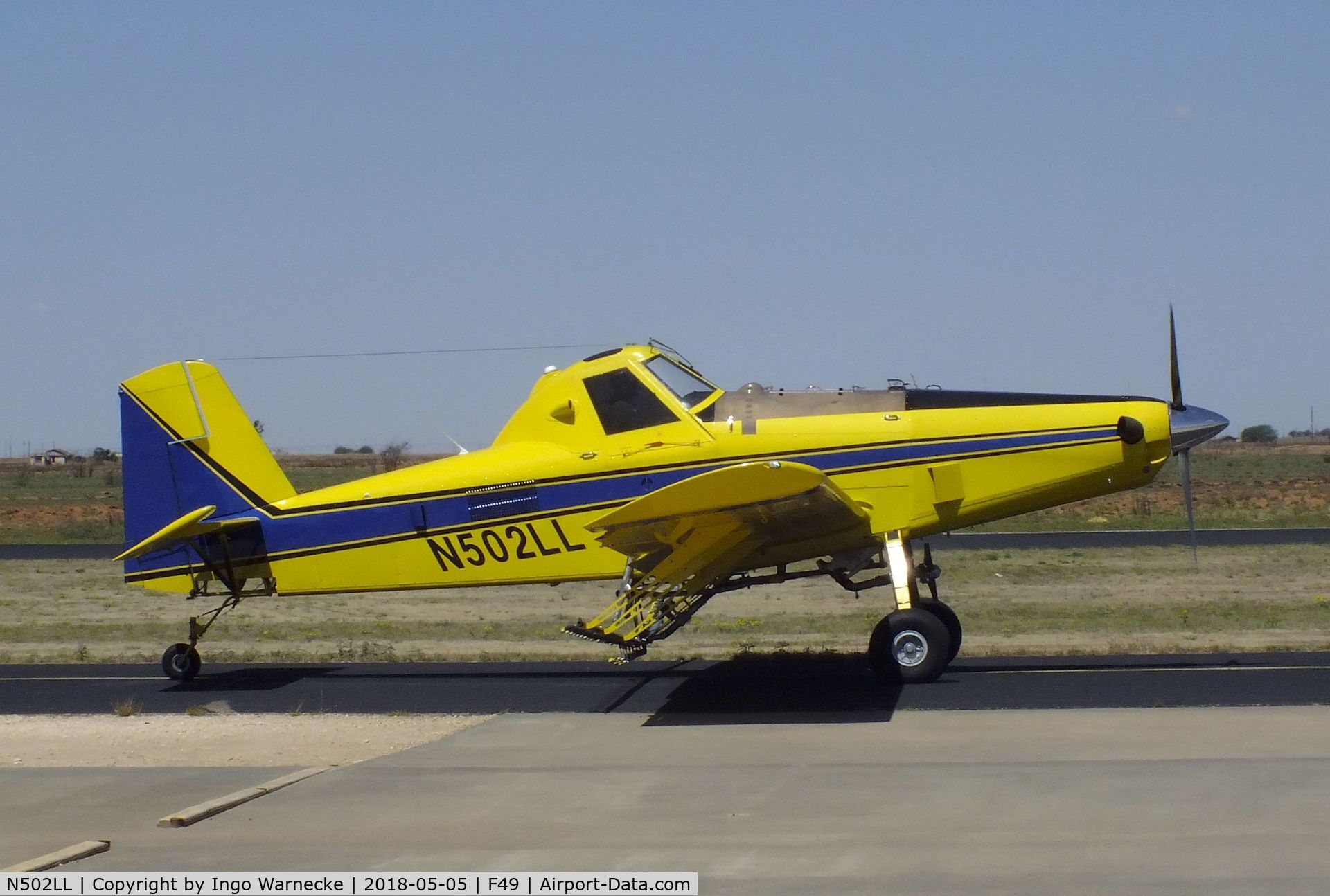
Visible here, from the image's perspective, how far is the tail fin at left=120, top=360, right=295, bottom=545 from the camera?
13.8 m

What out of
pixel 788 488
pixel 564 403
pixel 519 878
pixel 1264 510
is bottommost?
pixel 1264 510

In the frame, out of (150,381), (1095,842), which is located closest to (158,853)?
(1095,842)

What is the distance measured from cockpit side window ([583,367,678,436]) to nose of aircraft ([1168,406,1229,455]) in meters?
4.48

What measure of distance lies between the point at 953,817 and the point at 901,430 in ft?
17.8

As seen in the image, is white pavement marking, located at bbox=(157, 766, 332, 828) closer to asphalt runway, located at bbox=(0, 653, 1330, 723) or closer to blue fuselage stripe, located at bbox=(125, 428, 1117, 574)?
asphalt runway, located at bbox=(0, 653, 1330, 723)

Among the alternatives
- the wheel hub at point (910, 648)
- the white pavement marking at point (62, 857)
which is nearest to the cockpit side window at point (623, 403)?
the wheel hub at point (910, 648)

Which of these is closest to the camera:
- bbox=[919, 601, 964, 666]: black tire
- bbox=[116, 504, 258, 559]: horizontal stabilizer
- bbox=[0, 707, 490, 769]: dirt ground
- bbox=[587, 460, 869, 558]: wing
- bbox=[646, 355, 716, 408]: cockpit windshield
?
bbox=[0, 707, 490, 769]: dirt ground

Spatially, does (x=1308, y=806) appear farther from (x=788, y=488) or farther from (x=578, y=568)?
(x=578, y=568)

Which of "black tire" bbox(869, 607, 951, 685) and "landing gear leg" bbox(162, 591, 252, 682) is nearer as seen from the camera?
"black tire" bbox(869, 607, 951, 685)

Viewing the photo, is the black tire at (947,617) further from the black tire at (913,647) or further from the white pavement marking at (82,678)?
the white pavement marking at (82,678)

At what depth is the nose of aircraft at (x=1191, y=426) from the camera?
1201 centimetres

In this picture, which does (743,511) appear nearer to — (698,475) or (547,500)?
(698,475)

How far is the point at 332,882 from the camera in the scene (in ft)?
20.3
